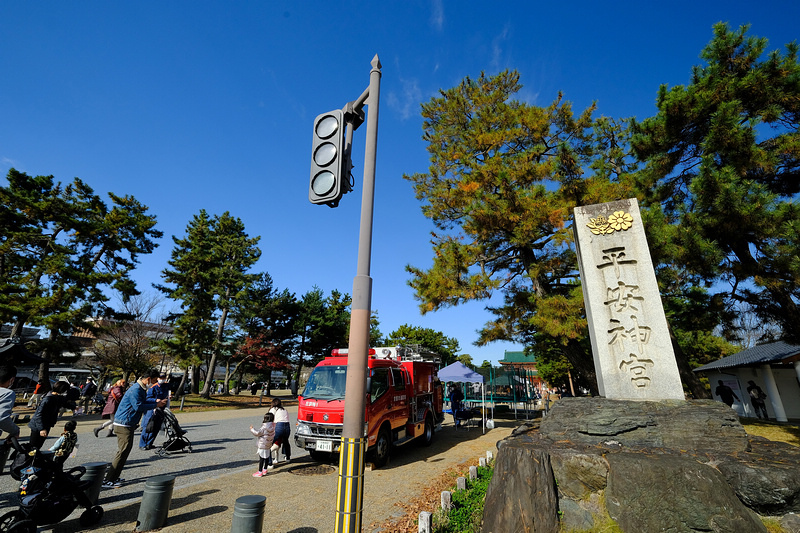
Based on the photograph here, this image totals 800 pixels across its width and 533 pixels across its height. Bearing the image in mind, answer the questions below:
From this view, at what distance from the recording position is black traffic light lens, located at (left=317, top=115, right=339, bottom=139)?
3.66m

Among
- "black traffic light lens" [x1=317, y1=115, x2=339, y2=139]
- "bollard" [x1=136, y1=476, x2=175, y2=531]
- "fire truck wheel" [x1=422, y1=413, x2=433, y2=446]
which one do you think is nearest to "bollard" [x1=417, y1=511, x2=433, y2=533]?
"bollard" [x1=136, y1=476, x2=175, y2=531]

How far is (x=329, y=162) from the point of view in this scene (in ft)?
11.5

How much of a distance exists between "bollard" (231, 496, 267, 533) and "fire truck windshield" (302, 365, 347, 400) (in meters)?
4.41

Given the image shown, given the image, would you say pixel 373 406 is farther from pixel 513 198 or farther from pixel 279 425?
pixel 513 198

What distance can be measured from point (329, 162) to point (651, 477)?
5387 millimetres

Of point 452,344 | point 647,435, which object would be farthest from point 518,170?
point 452,344

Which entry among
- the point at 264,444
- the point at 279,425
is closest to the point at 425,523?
the point at 264,444

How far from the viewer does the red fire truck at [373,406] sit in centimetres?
834

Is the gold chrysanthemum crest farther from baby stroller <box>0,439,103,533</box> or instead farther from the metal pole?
baby stroller <box>0,439,103,533</box>

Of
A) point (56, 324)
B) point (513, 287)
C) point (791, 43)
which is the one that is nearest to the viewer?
point (791, 43)

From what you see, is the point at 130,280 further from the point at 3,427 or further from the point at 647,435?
the point at 647,435

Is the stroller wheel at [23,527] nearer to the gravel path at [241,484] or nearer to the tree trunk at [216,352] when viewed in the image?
the gravel path at [241,484]

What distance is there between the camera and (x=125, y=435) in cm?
629

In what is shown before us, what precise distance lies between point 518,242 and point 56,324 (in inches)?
887
